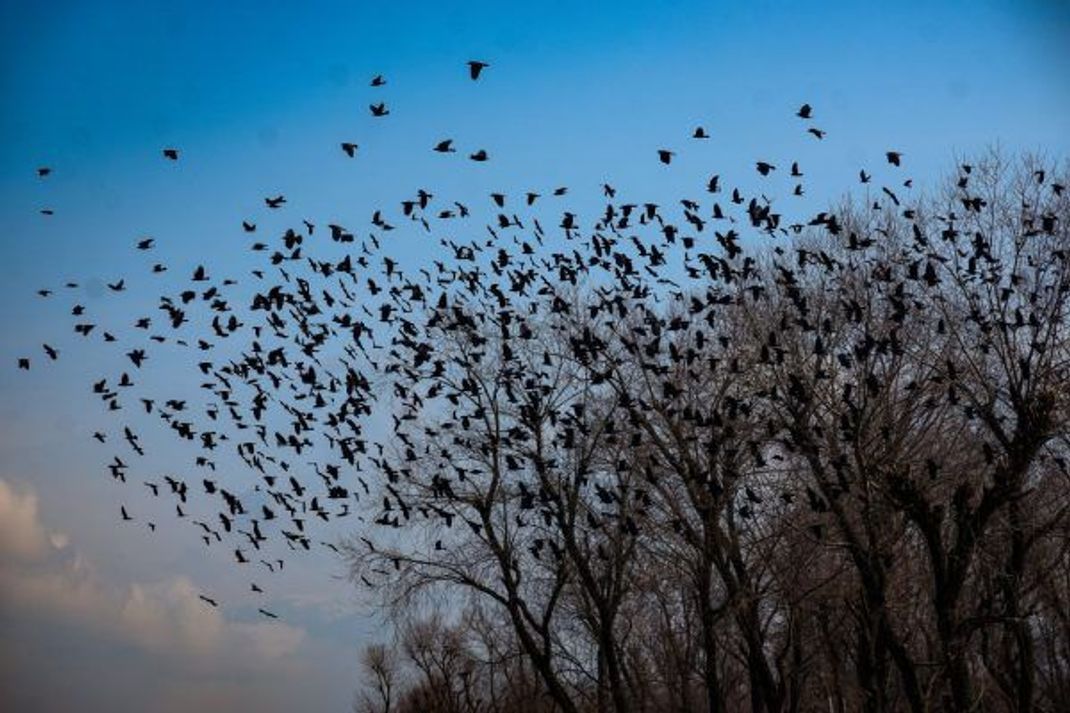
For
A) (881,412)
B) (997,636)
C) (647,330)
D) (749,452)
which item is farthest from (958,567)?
(997,636)

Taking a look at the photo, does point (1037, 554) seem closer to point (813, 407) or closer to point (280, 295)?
point (813, 407)

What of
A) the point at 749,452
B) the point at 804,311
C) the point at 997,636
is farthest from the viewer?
the point at 997,636

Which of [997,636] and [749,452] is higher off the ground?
[749,452]

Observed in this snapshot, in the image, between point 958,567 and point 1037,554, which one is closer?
point 958,567

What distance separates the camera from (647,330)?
66.0 feet

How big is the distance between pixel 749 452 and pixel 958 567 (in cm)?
497

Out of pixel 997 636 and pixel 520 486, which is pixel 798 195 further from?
pixel 997 636

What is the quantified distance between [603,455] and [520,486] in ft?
6.30

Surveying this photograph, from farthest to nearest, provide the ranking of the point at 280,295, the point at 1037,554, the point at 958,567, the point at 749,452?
the point at 1037,554 → the point at 749,452 → the point at 280,295 → the point at 958,567

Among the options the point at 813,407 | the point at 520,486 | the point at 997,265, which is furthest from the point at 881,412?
the point at 520,486

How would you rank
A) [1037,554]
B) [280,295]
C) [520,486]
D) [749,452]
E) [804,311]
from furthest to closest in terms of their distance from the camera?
[1037,554] < [520,486] < [749,452] < [804,311] < [280,295]

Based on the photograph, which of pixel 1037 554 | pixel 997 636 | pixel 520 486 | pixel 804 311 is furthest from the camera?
pixel 997 636

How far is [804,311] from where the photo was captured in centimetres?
1756

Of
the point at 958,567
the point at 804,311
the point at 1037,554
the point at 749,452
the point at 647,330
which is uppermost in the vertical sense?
the point at 647,330
